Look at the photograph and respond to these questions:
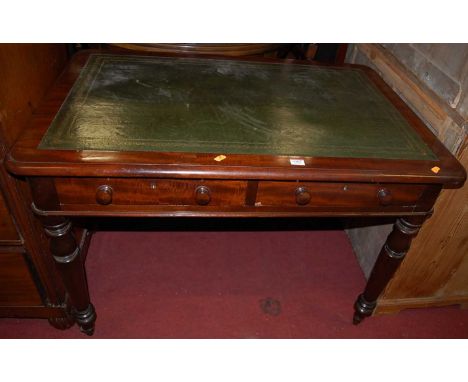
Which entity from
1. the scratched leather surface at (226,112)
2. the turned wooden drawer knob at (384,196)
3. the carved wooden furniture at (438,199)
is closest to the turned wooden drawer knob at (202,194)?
the scratched leather surface at (226,112)

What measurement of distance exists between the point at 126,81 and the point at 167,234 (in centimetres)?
104

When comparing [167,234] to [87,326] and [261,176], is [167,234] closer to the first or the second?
[87,326]

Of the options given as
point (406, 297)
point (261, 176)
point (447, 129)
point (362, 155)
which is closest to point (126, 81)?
point (261, 176)

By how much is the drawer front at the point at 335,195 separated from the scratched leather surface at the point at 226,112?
102 millimetres

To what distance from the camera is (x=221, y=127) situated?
48.1 inches

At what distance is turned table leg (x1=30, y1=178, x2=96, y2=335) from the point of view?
3.63ft

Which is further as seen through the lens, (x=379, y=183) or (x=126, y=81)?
(x=126, y=81)

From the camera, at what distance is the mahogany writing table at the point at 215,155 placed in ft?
3.52

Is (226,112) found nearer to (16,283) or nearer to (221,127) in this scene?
(221,127)

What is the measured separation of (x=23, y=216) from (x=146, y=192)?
0.48m

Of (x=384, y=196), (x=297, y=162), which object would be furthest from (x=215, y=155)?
(x=384, y=196)

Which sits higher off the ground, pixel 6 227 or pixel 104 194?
pixel 104 194

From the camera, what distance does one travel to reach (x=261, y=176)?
1.08 m

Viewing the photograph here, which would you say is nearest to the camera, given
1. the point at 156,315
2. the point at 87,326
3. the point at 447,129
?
the point at 447,129
